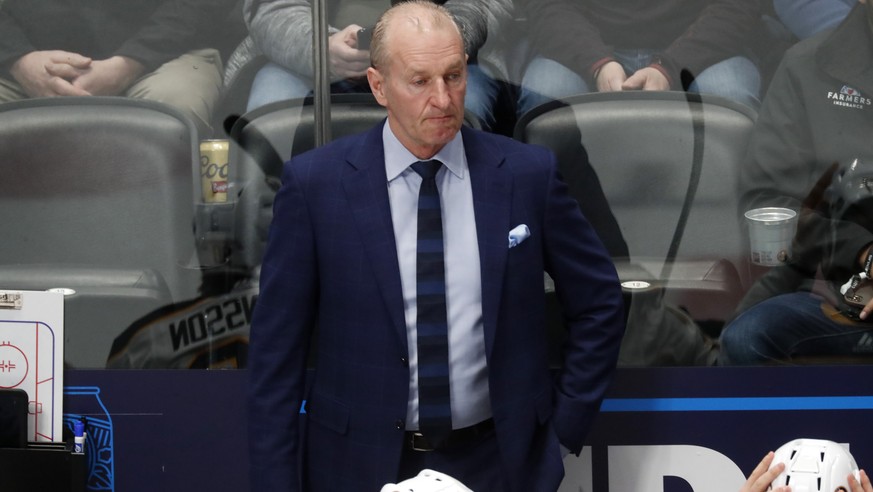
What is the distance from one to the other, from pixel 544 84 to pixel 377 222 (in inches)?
37.3

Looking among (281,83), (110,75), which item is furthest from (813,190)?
(110,75)

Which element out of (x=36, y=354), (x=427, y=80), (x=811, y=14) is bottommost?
(x=36, y=354)

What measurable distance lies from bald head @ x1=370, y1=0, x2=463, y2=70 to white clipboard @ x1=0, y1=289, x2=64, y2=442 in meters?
1.32

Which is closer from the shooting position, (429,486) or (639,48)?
(429,486)

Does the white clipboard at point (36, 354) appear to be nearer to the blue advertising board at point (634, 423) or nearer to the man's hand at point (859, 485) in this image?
the blue advertising board at point (634, 423)

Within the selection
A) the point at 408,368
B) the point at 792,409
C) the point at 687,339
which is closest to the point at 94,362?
the point at 408,368

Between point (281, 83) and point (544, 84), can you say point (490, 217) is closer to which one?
point (544, 84)

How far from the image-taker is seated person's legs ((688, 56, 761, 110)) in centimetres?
395

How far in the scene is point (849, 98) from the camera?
3949 millimetres

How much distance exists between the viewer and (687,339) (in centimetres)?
404

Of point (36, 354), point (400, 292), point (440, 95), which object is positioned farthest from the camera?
point (36, 354)

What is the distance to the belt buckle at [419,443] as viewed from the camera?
3289 mm

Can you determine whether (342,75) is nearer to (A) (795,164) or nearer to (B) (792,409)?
(A) (795,164)

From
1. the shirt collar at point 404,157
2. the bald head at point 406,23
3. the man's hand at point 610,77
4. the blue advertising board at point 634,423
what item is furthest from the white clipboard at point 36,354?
the man's hand at point 610,77
